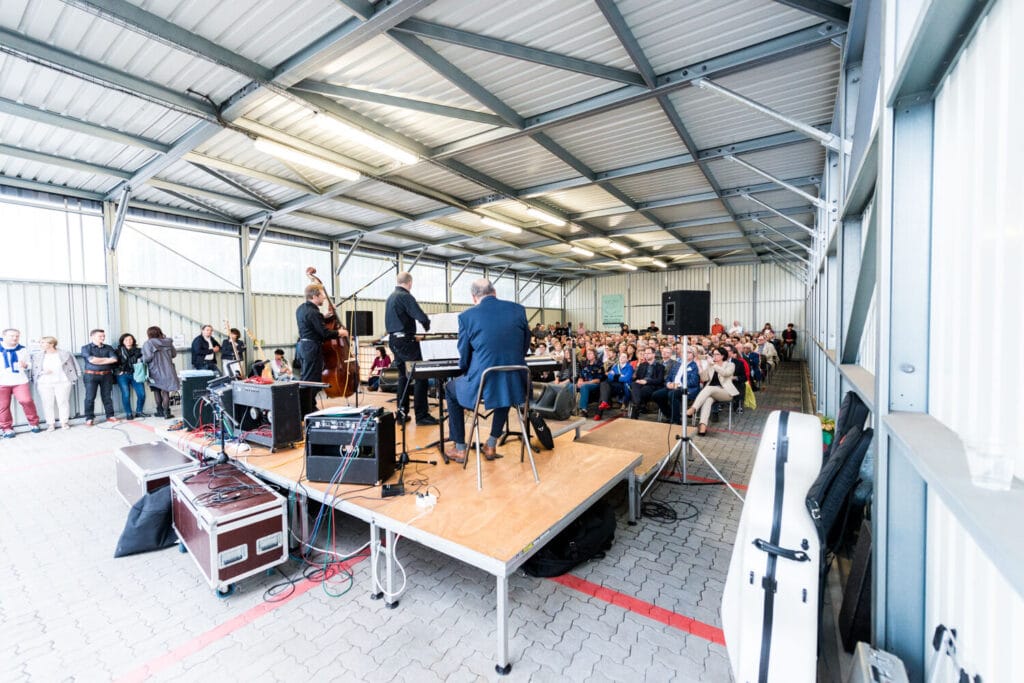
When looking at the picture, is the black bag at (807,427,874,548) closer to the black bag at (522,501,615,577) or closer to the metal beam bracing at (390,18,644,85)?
the black bag at (522,501,615,577)

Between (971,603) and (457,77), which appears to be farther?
(457,77)

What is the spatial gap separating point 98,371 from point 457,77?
7300 millimetres

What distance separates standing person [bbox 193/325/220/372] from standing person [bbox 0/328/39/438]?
2043 millimetres

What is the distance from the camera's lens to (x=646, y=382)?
6.23 metres

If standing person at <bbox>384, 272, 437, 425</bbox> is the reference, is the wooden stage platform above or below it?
below

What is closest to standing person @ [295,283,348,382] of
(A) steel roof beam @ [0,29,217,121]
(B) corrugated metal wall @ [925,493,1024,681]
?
(A) steel roof beam @ [0,29,217,121]

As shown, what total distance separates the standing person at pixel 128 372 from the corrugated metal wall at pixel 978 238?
9747 mm

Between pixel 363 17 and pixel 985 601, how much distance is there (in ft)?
13.7

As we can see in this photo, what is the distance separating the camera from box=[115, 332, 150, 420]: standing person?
23.1 ft

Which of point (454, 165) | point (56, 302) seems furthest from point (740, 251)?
point (56, 302)

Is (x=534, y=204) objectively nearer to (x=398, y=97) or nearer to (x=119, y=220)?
(x=398, y=97)

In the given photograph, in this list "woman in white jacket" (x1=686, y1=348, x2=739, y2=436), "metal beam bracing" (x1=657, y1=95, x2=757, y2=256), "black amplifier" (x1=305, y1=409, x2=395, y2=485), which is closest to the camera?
"black amplifier" (x1=305, y1=409, x2=395, y2=485)

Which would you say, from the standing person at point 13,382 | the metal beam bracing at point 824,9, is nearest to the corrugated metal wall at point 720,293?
the metal beam bracing at point 824,9

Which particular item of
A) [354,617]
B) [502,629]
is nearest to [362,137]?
[354,617]
